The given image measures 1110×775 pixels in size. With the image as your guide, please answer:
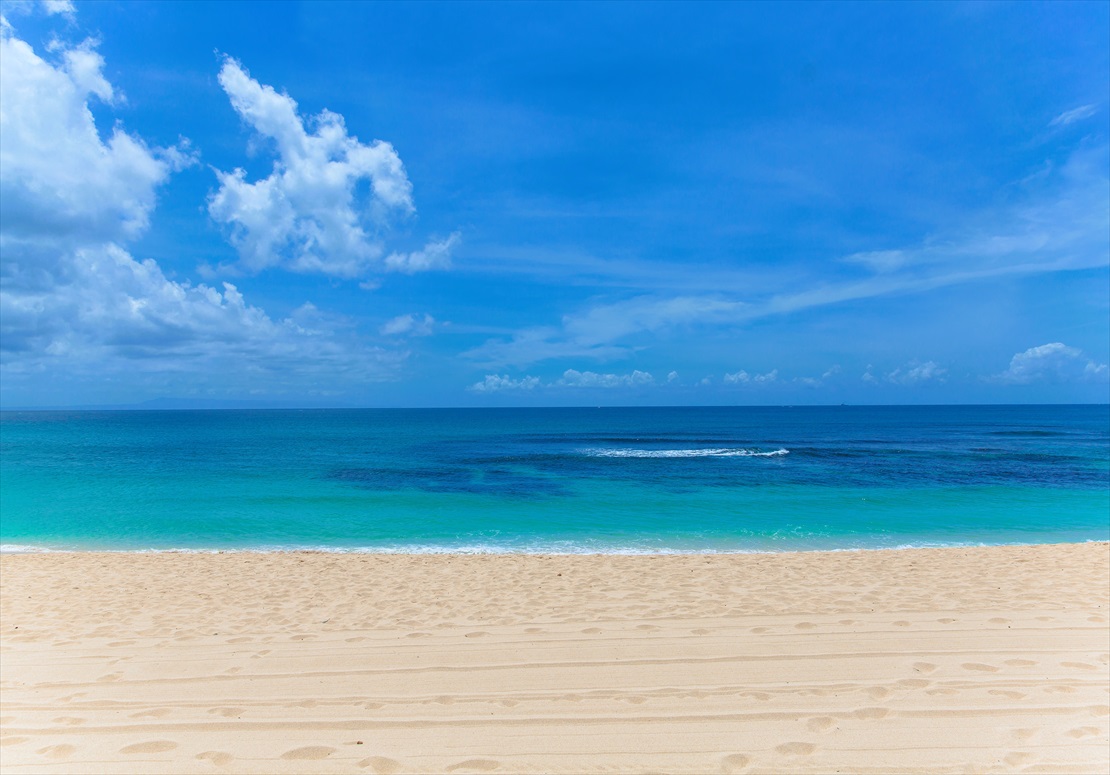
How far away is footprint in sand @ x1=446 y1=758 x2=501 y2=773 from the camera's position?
4285mm

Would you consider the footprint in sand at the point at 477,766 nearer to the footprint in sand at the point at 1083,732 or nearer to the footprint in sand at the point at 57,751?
the footprint in sand at the point at 57,751

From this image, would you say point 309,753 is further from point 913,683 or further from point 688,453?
point 688,453

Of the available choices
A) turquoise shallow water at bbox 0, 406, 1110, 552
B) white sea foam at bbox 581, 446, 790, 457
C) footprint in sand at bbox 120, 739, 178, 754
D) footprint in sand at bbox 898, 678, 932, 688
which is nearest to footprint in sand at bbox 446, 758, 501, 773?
footprint in sand at bbox 120, 739, 178, 754

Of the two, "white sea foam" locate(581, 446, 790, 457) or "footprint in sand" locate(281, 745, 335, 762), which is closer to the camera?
"footprint in sand" locate(281, 745, 335, 762)

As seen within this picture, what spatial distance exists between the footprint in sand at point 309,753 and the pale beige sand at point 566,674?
0.6 inches

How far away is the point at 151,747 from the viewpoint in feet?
15.2

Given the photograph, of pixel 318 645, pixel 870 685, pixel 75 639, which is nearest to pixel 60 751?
pixel 318 645

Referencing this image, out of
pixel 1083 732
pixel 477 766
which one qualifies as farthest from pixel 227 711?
pixel 1083 732

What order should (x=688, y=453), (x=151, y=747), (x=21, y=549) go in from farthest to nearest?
(x=688, y=453)
(x=21, y=549)
(x=151, y=747)

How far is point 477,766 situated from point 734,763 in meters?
1.96

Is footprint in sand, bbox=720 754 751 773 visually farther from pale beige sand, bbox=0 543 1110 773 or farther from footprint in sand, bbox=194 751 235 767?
footprint in sand, bbox=194 751 235 767

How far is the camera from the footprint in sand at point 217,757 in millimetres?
4434

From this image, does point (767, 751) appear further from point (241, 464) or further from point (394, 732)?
point (241, 464)

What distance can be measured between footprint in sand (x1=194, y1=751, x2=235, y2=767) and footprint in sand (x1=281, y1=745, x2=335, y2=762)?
1.35 feet
